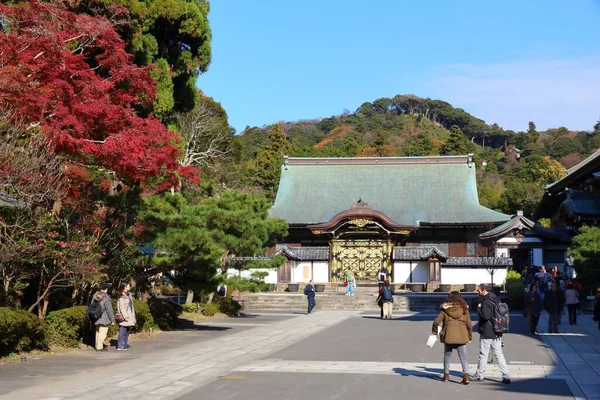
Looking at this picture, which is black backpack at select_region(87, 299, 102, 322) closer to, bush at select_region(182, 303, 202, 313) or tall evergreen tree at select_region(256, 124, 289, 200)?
bush at select_region(182, 303, 202, 313)

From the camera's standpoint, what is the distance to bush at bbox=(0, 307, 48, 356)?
563 inches

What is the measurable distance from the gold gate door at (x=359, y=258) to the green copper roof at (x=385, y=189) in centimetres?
309

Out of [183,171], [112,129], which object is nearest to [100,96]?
[112,129]

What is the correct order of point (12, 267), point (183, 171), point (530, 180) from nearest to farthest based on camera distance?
point (12, 267)
point (183, 171)
point (530, 180)

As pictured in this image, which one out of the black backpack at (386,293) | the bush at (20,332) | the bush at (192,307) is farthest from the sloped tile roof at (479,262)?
the bush at (20,332)

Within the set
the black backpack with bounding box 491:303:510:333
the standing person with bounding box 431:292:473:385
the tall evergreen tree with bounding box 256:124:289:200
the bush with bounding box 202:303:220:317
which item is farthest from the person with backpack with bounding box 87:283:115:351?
the tall evergreen tree with bounding box 256:124:289:200

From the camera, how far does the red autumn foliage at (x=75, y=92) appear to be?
16234 millimetres

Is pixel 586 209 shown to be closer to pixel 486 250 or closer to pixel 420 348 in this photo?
pixel 486 250

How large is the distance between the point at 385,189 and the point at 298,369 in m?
39.9

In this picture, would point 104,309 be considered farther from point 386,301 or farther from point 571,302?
point 571,302

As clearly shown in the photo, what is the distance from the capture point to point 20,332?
1486cm

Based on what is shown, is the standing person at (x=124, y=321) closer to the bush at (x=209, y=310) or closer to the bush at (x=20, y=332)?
the bush at (x=20, y=332)

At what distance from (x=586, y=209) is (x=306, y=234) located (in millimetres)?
17372

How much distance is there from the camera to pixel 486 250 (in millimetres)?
47406
